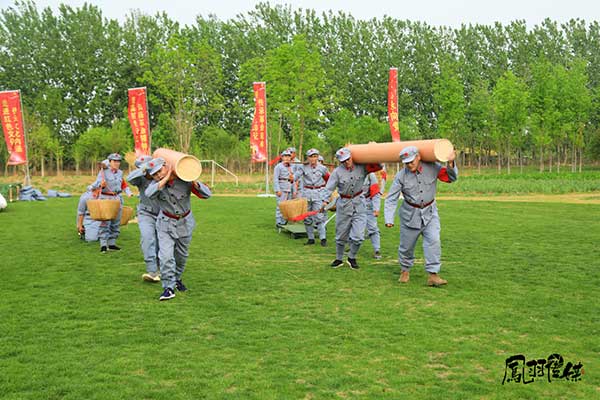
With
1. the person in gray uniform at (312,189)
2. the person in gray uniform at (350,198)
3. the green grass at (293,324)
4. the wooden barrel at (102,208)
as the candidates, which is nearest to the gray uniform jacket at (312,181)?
the person in gray uniform at (312,189)

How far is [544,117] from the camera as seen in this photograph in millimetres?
40625

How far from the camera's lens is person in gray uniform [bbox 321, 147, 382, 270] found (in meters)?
8.52

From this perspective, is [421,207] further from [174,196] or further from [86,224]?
[86,224]

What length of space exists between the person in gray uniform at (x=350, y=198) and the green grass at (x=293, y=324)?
1.70 ft

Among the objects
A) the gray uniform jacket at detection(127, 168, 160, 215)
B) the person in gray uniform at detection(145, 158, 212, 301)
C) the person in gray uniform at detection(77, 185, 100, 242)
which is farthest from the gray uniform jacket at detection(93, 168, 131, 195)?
the person in gray uniform at detection(145, 158, 212, 301)

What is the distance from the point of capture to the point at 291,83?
122 ft

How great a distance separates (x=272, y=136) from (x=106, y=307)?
4082 cm

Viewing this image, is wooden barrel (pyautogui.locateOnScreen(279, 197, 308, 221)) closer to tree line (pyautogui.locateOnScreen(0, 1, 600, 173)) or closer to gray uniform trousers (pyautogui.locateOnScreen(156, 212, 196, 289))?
gray uniform trousers (pyautogui.locateOnScreen(156, 212, 196, 289))

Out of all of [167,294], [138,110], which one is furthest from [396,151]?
[138,110]

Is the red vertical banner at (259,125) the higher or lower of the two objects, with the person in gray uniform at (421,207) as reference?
higher

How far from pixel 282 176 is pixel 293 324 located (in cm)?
713

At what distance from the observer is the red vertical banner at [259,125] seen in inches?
1014

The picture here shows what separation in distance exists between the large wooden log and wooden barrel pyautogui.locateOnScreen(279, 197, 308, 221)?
7.36 ft

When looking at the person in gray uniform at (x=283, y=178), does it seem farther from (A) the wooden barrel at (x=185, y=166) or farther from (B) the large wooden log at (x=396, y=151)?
(A) the wooden barrel at (x=185, y=166)
